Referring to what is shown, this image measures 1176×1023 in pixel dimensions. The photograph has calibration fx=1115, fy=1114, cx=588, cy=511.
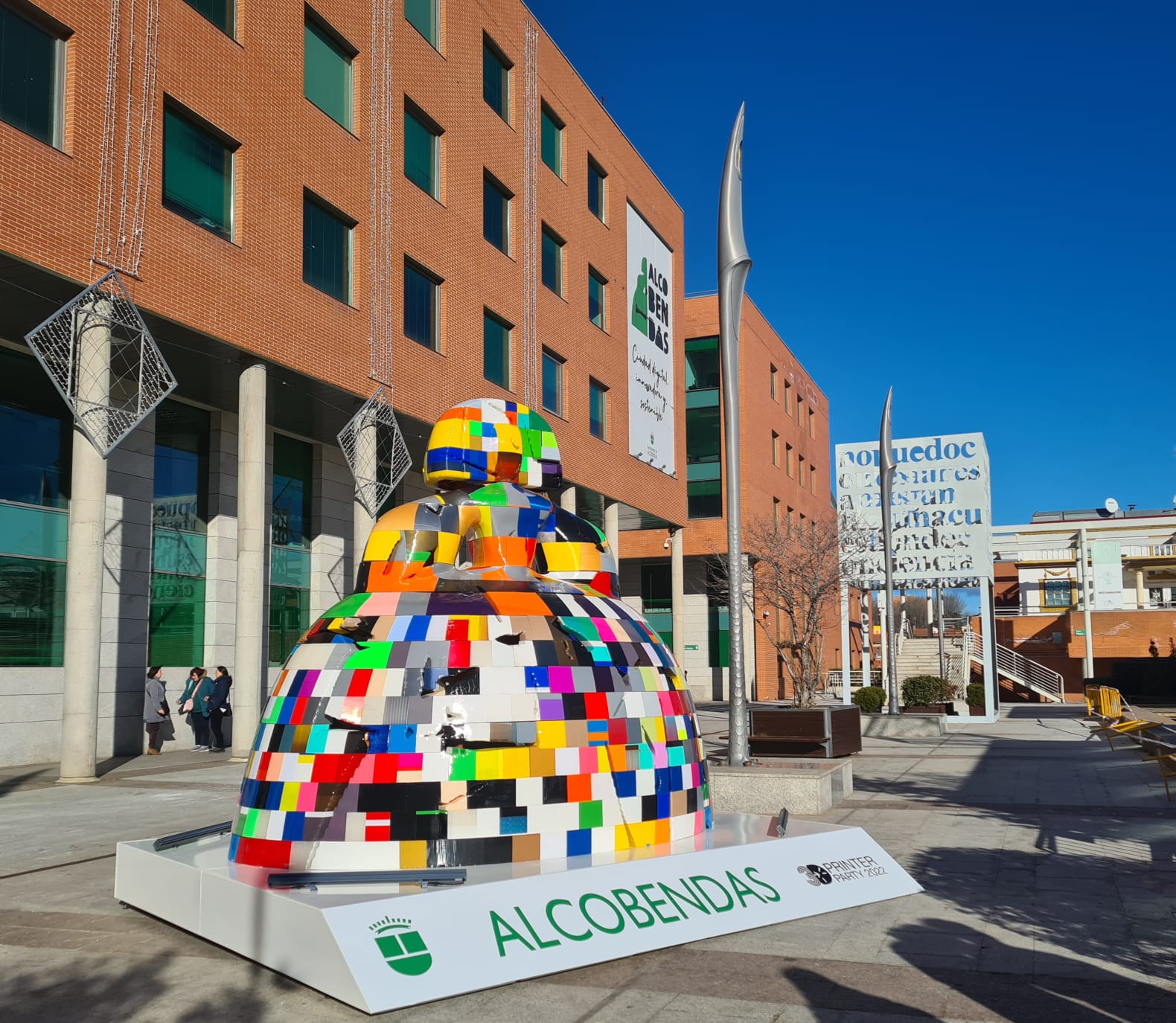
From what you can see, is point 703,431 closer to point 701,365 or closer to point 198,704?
point 701,365

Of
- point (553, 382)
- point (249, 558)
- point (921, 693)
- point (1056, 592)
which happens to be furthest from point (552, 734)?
point (1056, 592)

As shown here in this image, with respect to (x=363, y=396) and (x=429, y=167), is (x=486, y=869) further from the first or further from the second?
Answer: (x=429, y=167)

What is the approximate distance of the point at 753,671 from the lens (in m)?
49.5

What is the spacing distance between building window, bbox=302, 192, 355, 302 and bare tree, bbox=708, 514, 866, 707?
1191 cm

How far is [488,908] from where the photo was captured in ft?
18.1

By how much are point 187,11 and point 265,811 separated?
1646 centimetres

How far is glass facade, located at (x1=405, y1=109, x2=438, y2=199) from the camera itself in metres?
25.0

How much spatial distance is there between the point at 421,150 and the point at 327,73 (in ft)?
11.2

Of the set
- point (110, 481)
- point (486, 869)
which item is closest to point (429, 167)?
point (110, 481)

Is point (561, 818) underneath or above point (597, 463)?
underneath

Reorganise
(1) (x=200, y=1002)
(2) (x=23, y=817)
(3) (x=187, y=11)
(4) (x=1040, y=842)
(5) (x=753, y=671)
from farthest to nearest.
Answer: (5) (x=753, y=671) → (3) (x=187, y=11) → (2) (x=23, y=817) → (4) (x=1040, y=842) → (1) (x=200, y=1002)

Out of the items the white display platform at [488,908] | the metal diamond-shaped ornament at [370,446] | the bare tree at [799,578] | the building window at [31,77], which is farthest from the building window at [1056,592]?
the white display platform at [488,908]

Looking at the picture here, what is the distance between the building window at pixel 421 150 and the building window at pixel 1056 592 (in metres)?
50.0

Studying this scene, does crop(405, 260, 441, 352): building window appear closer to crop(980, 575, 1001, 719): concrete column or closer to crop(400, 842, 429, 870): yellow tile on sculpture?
crop(980, 575, 1001, 719): concrete column
